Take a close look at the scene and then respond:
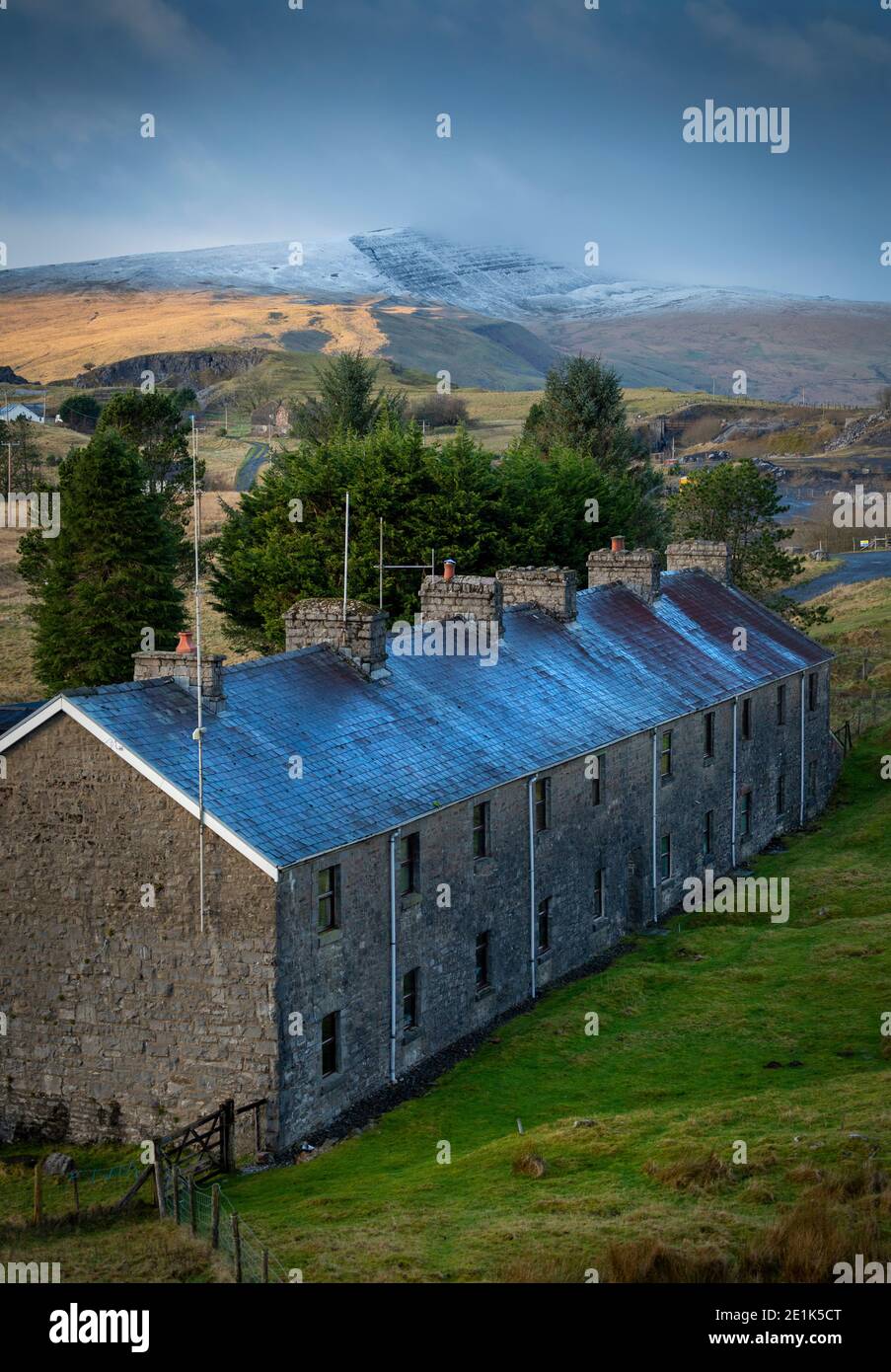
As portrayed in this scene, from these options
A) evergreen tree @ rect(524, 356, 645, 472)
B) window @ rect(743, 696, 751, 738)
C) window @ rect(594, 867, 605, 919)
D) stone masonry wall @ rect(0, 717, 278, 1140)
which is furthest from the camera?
evergreen tree @ rect(524, 356, 645, 472)

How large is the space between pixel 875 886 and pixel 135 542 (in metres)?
32.7

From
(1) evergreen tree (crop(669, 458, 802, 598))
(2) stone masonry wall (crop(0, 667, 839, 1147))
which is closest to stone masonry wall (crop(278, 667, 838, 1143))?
(2) stone masonry wall (crop(0, 667, 839, 1147))

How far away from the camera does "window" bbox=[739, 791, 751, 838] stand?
46597mm

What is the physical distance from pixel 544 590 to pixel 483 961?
497 inches

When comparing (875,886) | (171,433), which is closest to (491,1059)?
(875,886)

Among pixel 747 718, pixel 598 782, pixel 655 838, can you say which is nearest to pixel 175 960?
pixel 598 782

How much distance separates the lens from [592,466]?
68438 millimetres

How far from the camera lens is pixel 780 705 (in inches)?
1950

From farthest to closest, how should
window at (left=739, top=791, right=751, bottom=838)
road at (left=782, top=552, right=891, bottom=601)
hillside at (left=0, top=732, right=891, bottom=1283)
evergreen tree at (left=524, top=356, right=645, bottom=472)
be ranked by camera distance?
road at (left=782, top=552, right=891, bottom=601)
evergreen tree at (left=524, top=356, right=645, bottom=472)
window at (left=739, top=791, right=751, bottom=838)
hillside at (left=0, top=732, right=891, bottom=1283)

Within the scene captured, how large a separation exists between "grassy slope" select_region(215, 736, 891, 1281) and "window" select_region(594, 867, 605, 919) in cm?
137

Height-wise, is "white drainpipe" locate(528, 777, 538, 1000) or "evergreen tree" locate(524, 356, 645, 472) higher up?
"evergreen tree" locate(524, 356, 645, 472)

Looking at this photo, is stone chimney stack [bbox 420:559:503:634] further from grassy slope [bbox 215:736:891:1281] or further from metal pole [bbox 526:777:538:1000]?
grassy slope [bbox 215:736:891:1281]

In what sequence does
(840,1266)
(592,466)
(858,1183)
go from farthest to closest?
1. (592,466)
2. (858,1183)
3. (840,1266)
